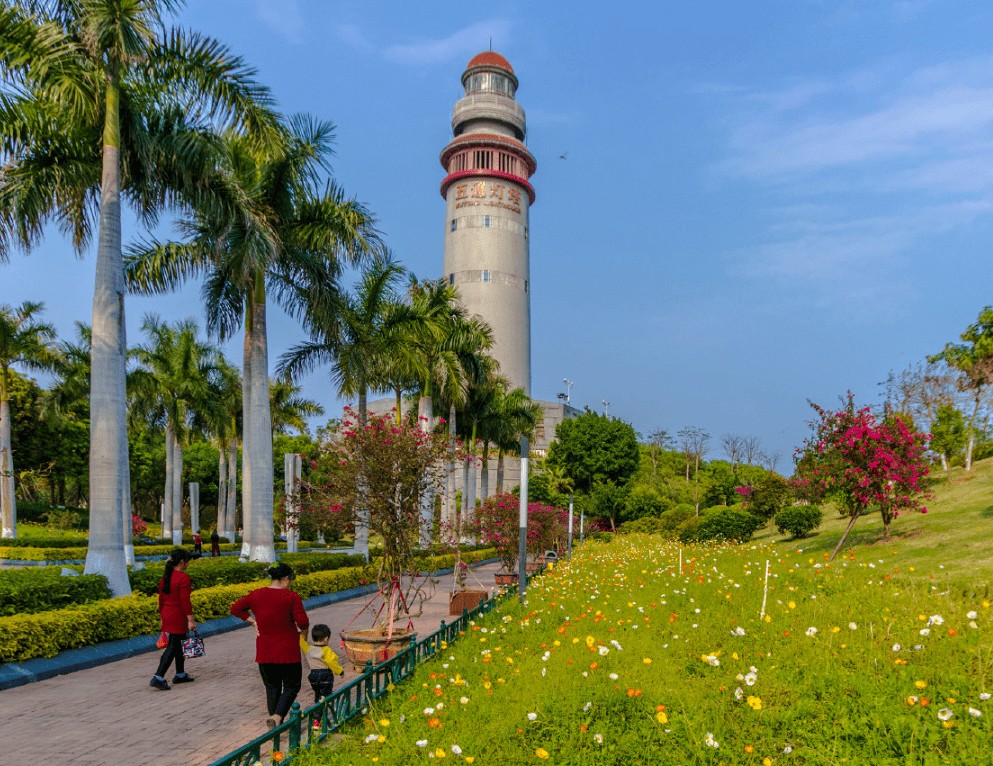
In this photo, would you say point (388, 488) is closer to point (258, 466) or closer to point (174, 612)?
point (174, 612)

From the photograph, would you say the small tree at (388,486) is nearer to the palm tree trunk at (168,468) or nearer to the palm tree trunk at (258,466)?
the palm tree trunk at (258,466)

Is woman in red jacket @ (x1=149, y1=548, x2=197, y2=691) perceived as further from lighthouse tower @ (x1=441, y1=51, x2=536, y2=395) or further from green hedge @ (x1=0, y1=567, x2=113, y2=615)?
lighthouse tower @ (x1=441, y1=51, x2=536, y2=395)

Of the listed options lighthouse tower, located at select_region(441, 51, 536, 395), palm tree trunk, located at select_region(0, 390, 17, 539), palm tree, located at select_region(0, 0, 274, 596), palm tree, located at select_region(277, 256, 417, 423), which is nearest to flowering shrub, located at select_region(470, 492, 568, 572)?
palm tree, located at select_region(277, 256, 417, 423)

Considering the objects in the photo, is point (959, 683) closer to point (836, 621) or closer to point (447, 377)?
point (836, 621)

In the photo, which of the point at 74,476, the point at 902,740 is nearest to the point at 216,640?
the point at 902,740

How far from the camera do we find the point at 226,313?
18.5 m

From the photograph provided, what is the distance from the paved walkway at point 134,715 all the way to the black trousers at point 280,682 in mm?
443

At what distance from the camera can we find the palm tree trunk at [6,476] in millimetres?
29312

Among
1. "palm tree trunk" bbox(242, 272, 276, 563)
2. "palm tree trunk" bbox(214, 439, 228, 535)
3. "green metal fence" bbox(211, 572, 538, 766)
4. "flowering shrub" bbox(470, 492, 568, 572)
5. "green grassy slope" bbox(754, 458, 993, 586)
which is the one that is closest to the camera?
"green metal fence" bbox(211, 572, 538, 766)

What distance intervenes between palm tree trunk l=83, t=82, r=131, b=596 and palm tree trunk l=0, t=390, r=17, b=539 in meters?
20.8

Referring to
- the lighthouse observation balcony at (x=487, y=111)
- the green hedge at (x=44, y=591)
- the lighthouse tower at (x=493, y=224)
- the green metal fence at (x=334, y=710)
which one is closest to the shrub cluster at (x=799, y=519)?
the green metal fence at (x=334, y=710)

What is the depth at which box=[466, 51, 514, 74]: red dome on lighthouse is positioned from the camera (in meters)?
76.6

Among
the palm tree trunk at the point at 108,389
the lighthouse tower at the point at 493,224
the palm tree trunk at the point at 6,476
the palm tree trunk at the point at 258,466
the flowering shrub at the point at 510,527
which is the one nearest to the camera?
the palm tree trunk at the point at 108,389

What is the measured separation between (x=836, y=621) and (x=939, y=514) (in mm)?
17217
